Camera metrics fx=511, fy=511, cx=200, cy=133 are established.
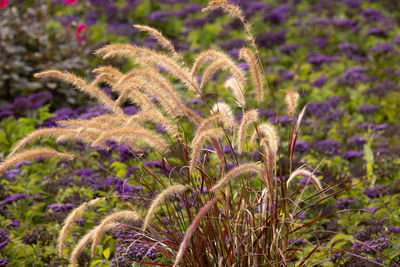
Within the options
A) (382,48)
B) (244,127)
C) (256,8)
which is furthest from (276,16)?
(244,127)

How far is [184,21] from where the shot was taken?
28.6ft

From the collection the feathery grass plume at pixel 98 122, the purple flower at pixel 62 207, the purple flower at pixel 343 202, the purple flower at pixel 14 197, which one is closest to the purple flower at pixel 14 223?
the purple flower at pixel 14 197

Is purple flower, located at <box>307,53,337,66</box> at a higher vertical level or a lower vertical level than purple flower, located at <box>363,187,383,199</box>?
higher

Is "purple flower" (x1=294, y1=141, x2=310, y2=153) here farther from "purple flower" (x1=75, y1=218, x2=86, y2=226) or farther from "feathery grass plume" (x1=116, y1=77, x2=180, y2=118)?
"feathery grass plume" (x1=116, y1=77, x2=180, y2=118)

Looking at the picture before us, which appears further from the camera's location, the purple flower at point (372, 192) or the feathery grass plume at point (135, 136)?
the purple flower at point (372, 192)

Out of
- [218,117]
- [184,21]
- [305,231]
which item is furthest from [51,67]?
[218,117]

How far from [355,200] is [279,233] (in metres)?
1.58

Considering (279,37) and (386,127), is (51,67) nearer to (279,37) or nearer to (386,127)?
(279,37)

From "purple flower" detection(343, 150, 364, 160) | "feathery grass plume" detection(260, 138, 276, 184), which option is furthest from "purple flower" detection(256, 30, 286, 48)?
"feathery grass plume" detection(260, 138, 276, 184)

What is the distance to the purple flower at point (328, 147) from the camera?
4.80 metres

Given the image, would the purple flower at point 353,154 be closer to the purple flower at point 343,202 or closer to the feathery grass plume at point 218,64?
the purple flower at point 343,202

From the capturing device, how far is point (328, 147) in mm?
4840

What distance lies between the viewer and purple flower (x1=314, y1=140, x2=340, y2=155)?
4805 mm

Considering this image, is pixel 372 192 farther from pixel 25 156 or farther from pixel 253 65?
pixel 25 156
